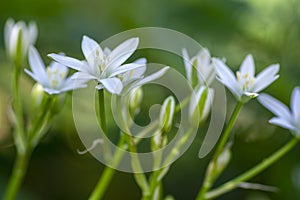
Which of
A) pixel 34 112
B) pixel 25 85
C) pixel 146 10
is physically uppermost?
pixel 146 10

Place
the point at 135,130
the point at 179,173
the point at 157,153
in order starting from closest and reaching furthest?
the point at 157,153
the point at 135,130
the point at 179,173

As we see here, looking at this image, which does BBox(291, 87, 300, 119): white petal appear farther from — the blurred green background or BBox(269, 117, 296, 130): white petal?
the blurred green background

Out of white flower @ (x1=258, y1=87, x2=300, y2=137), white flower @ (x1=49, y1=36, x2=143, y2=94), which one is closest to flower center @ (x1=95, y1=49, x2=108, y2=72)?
white flower @ (x1=49, y1=36, x2=143, y2=94)

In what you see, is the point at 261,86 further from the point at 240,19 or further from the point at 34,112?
the point at 240,19

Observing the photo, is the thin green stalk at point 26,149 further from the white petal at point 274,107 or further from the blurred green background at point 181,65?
the blurred green background at point 181,65

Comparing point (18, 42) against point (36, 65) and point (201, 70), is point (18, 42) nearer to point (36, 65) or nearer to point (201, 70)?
point (36, 65)

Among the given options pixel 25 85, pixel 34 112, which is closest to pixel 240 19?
pixel 25 85

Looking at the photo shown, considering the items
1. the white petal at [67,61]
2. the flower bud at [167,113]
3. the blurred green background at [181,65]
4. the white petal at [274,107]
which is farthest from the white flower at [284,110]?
the blurred green background at [181,65]
